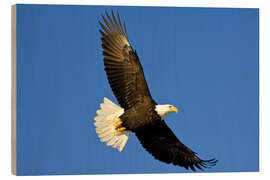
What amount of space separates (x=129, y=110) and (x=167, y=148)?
0.56 meters

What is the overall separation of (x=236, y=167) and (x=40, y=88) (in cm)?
203

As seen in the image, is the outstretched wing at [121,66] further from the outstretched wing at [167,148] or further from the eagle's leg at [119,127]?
the outstretched wing at [167,148]

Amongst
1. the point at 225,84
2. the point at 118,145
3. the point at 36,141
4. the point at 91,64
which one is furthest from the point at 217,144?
the point at 36,141

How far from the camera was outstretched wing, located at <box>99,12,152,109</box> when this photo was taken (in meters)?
4.58

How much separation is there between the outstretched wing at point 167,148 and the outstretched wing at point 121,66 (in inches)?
14.0

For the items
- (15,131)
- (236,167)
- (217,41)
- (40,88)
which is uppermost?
(217,41)

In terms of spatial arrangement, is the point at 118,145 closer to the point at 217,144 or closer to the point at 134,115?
the point at 134,115

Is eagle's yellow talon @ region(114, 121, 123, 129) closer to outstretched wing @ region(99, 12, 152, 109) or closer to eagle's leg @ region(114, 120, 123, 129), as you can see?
eagle's leg @ region(114, 120, 123, 129)

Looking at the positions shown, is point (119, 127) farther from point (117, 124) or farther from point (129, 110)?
point (129, 110)

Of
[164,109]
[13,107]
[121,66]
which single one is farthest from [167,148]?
[13,107]

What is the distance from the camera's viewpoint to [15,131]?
452 cm

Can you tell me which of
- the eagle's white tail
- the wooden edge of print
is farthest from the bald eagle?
the wooden edge of print

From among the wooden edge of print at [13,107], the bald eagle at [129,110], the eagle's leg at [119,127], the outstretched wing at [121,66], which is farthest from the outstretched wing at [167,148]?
the wooden edge of print at [13,107]

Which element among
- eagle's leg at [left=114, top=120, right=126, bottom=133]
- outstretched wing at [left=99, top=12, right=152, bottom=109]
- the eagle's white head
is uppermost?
outstretched wing at [left=99, top=12, right=152, bottom=109]
